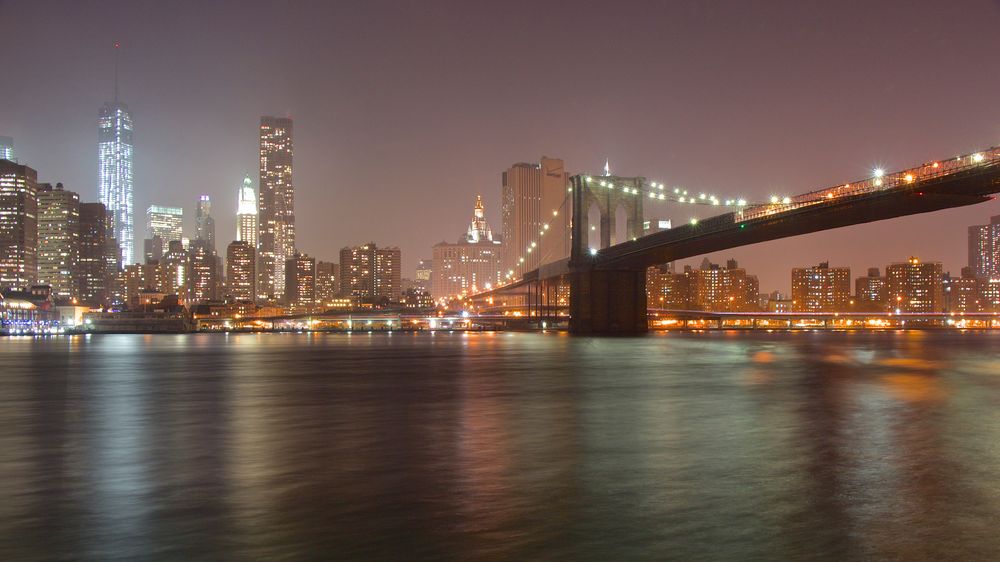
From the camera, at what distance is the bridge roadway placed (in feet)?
139

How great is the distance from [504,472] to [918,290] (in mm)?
195483

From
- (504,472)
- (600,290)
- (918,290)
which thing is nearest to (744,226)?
(600,290)

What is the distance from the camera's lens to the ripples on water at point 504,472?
7426 millimetres

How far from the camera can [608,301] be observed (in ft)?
243

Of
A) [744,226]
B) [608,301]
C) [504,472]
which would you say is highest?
[744,226]

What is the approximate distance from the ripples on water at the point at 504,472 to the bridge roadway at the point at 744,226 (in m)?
22.2

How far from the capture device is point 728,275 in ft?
655

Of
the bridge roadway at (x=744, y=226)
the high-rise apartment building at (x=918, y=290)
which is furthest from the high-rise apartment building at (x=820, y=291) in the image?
the bridge roadway at (x=744, y=226)

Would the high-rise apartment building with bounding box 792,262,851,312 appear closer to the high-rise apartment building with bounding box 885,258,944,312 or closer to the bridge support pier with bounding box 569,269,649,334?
the high-rise apartment building with bounding box 885,258,944,312

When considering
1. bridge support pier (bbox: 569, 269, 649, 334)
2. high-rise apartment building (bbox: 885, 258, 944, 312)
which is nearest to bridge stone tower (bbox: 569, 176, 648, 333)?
bridge support pier (bbox: 569, 269, 649, 334)

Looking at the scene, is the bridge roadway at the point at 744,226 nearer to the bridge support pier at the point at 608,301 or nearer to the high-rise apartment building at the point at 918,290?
the bridge support pier at the point at 608,301

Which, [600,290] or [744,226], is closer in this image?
[744,226]

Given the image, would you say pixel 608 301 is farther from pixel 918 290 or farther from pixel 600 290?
pixel 918 290

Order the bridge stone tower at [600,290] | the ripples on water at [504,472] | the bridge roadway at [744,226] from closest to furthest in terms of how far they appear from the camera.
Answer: the ripples on water at [504,472], the bridge roadway at [744,226], the bridge stone tower at [600,290]
